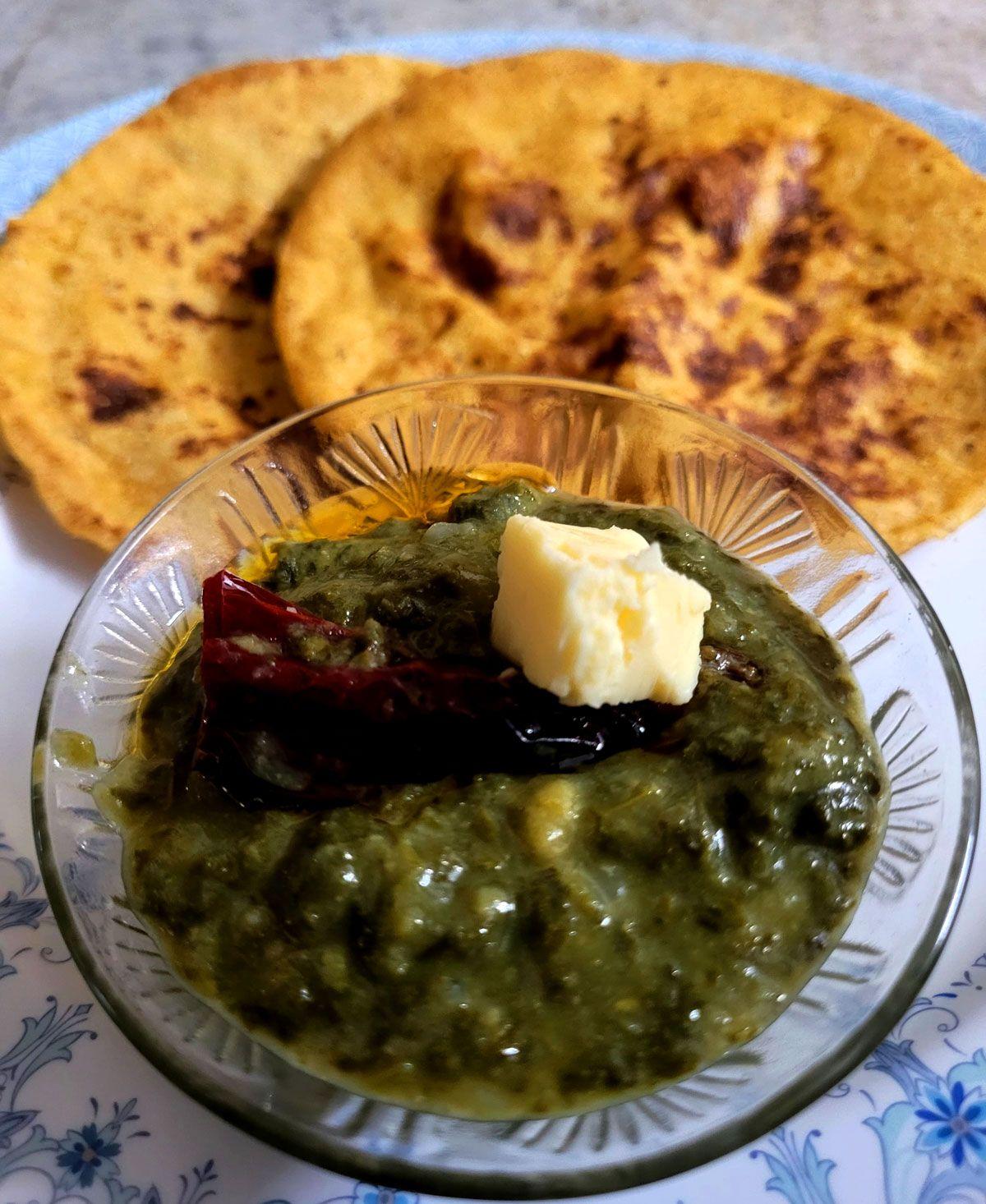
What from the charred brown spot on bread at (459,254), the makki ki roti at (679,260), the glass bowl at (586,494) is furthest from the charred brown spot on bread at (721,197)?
the glass bowl at (586,494)

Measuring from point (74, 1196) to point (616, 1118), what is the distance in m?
0.82

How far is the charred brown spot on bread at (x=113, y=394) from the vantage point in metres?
2.53

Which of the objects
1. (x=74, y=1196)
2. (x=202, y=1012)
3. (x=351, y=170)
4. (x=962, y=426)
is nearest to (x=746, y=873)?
(x=202, y=1012)

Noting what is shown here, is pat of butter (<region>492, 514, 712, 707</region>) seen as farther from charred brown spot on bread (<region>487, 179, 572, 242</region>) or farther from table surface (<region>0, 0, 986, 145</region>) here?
table surface (<region>0, 0, 986, 145</region>)

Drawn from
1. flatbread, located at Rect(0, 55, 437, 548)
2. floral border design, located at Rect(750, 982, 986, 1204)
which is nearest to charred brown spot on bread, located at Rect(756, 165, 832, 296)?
flatbread, located at Rect(0, 55, 437, 548)

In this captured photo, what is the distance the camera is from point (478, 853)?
1.38m

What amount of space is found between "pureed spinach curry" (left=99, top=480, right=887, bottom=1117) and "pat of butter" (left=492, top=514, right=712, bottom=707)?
60mm

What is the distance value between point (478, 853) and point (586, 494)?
1.03 meters

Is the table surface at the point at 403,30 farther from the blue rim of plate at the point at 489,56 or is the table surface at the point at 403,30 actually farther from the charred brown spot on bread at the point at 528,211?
the charred brown spot on bread at the point at 528,211

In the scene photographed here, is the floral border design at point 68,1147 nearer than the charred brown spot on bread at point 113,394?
Yes

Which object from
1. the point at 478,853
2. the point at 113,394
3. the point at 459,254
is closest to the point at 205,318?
the point at 113,394

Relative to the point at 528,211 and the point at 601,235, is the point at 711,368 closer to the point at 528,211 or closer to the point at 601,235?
the point at 601,235

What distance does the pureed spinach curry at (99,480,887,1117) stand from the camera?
4.38 feet

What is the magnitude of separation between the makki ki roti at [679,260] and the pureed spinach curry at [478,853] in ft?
3.35
